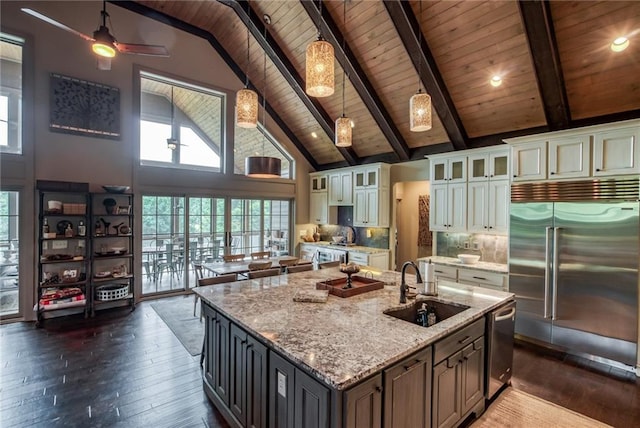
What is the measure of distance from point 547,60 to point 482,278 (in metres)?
2.84

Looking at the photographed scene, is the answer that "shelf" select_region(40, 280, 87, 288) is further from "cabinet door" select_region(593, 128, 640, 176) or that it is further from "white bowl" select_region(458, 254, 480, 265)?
"cabinet door" select_region(593, 128, 640, 176)

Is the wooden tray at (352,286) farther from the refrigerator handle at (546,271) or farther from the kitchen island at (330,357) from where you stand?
the refrigerator handle at (546,271)

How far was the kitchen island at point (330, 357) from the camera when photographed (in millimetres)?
1506

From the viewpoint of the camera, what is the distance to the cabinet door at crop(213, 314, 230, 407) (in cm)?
234

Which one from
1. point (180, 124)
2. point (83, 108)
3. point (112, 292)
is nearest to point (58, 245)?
point (112, 292)

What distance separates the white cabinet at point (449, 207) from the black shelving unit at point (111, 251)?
531cm

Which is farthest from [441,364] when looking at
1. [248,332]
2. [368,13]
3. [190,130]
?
[190,130]

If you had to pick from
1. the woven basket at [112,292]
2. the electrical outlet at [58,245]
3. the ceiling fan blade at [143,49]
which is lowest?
the woven basket at [112,292]

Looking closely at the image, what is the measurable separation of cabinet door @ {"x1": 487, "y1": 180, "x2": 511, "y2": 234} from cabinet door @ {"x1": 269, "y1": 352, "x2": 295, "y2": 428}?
13.0 ft

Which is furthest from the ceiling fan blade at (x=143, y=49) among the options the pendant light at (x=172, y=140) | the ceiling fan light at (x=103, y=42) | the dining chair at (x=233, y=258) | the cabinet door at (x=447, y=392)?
the cabinet door at (x=447, y=392)

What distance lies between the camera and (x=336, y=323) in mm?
2062

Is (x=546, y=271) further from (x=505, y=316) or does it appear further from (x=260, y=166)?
(x=260, y=166)

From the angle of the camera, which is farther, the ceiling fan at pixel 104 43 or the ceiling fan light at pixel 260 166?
the ceiling fan light at pixel 260 166

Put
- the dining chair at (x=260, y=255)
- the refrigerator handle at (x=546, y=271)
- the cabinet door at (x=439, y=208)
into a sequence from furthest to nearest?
the dining chair at (x=260, y=255), the cabinet door at (x=439, y=208), the refrigerator handle at (x=546, y=271)
